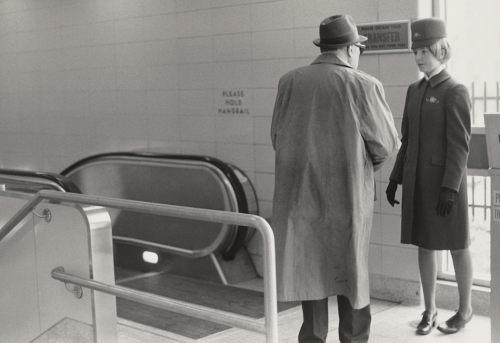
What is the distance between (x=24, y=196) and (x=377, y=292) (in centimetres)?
272

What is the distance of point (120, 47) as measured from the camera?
7.55 m

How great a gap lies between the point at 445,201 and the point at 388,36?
157cm

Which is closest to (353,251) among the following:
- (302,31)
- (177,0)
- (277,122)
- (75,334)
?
(277,122)

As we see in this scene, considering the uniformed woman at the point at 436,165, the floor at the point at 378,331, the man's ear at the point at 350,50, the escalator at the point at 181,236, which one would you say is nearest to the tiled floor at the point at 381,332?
the floor at the point at 378,331

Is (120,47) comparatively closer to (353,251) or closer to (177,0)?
(177,0)

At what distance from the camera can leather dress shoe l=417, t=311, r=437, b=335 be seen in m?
4.65

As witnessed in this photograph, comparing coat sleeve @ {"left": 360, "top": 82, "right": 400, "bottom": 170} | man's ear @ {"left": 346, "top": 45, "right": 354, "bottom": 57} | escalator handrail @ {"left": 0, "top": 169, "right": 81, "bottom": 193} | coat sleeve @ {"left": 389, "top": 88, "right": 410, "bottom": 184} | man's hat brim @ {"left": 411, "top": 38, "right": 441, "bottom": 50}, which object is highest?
man's hat brim @ {"left": 411, "top": 38, "right": 441, "bottom": 50}

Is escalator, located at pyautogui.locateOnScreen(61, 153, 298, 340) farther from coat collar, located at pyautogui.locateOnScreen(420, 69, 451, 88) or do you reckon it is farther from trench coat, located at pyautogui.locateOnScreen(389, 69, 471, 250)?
coat collar, located at pyautogui.locateOnScreen(420, 69, 451, 88)

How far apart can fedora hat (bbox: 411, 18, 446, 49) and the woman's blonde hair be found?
0.02m

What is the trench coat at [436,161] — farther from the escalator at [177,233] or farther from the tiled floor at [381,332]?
the escalator at [177,233]

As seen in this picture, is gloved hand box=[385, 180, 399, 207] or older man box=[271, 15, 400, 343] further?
gloved hand box=[385, 180, 399, 207]

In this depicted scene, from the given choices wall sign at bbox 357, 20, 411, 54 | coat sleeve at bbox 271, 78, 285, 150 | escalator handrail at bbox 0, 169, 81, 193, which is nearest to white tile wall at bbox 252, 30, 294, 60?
wall sign at bbox 357, 20, 411, 54

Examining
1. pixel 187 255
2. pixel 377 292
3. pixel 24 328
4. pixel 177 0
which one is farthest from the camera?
pixel 177 0

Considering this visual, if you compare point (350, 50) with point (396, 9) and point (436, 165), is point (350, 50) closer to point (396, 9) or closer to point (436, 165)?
point (436, 165)
